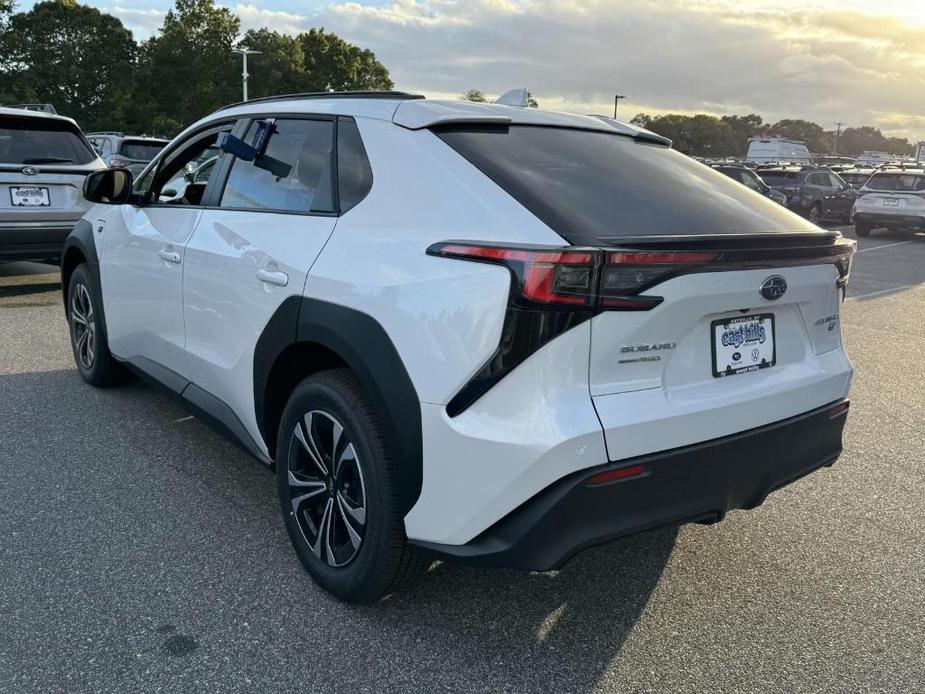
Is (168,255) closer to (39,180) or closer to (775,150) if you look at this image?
(39,180)

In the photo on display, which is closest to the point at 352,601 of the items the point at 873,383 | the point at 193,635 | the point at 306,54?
the point at 193,635

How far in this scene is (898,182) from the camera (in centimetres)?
1866

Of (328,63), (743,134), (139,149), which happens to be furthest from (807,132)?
(139,149)

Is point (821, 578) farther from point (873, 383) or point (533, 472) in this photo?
point (873, 383)

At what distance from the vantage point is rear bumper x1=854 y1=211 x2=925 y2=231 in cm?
1814

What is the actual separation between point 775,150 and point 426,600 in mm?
43921

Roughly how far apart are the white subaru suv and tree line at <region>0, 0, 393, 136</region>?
5491 cm

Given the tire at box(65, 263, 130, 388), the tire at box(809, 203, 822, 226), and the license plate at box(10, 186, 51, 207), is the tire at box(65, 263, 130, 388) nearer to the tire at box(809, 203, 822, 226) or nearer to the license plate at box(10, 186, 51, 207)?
the license plate at box(10, 186, 51, 207)

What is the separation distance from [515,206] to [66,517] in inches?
94.6

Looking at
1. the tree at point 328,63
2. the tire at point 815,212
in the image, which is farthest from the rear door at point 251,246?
the tree at point 328,63

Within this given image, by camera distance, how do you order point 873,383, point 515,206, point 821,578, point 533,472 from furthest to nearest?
point 873,383 < point 821,578 < point 515,206 < point 533,472

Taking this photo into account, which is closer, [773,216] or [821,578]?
[773,216]

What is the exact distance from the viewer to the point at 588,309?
2.11 metres

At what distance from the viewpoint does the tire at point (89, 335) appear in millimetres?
4801
